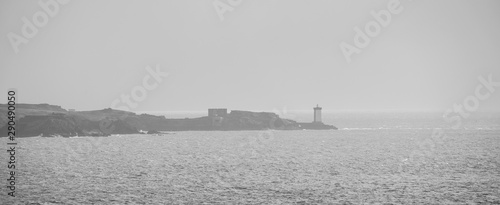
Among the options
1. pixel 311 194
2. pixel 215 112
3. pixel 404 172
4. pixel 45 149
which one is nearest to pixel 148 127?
pixel 215 112

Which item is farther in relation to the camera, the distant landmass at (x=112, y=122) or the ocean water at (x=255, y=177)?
the distant landmass at (x=112, y=122)

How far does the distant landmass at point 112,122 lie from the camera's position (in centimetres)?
13538

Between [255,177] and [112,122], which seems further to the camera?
[112,122]

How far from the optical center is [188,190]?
47.5m

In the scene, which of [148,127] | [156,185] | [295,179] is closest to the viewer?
[156,185]

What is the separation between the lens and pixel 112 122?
149125 millimetres

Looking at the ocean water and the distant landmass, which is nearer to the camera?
the ocean water

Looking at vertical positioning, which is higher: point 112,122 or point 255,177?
point 112,122

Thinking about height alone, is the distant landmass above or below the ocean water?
above

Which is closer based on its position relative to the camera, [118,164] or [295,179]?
[295,179]

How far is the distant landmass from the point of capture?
444 ft

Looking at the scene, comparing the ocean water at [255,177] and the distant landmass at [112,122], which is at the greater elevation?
the distant landmass at [112,122]

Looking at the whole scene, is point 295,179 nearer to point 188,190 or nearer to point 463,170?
point 188,190

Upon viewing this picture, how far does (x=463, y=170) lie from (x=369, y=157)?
1869cm
